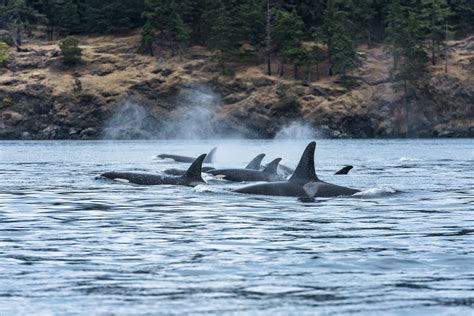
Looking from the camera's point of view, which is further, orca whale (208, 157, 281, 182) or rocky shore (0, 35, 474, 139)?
rocky shore (0, 35, 474, 139)

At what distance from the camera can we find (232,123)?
110 m

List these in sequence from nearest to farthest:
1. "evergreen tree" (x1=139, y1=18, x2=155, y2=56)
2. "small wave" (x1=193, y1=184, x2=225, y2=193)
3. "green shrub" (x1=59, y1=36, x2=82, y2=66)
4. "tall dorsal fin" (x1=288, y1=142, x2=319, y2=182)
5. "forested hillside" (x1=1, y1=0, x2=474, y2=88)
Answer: "tall dorsal fin" (x1=288, y1=142, x2=319, y2=182)
"small wave" (x1=193, y1=184, x2=225, y2=193)
"forested hillside" (x1=1, y1=0, x2=474, y2=88)
"green shrub" (x1=59, y1=36, x2=82, y2=66)
"evergreen tree" (x1=139, y1=18, x2=155, y2=56)

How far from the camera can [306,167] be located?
25281mm

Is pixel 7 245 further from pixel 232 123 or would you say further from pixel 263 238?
pixel 232 123

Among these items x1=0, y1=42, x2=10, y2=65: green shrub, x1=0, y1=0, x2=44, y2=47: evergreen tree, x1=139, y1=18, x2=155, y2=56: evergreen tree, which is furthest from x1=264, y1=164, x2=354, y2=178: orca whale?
x1=0, y1=0, x2=44, y2=47: evergreen tree

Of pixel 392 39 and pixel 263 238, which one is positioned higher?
pixel 392 39

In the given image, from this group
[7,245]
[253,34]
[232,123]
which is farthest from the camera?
[253,34]

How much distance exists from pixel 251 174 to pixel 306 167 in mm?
7680

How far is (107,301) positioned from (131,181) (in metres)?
20.8

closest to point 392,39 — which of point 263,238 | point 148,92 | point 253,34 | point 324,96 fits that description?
point 324,96

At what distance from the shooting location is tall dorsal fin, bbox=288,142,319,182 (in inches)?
973

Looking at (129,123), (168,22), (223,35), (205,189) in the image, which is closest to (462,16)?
(223,35)

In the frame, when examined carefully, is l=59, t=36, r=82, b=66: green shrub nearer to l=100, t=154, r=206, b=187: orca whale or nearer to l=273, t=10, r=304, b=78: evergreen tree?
l=273, t=10, r=304, b=78: evergreen tree

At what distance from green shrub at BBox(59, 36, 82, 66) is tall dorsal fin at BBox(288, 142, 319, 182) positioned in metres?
95.1
